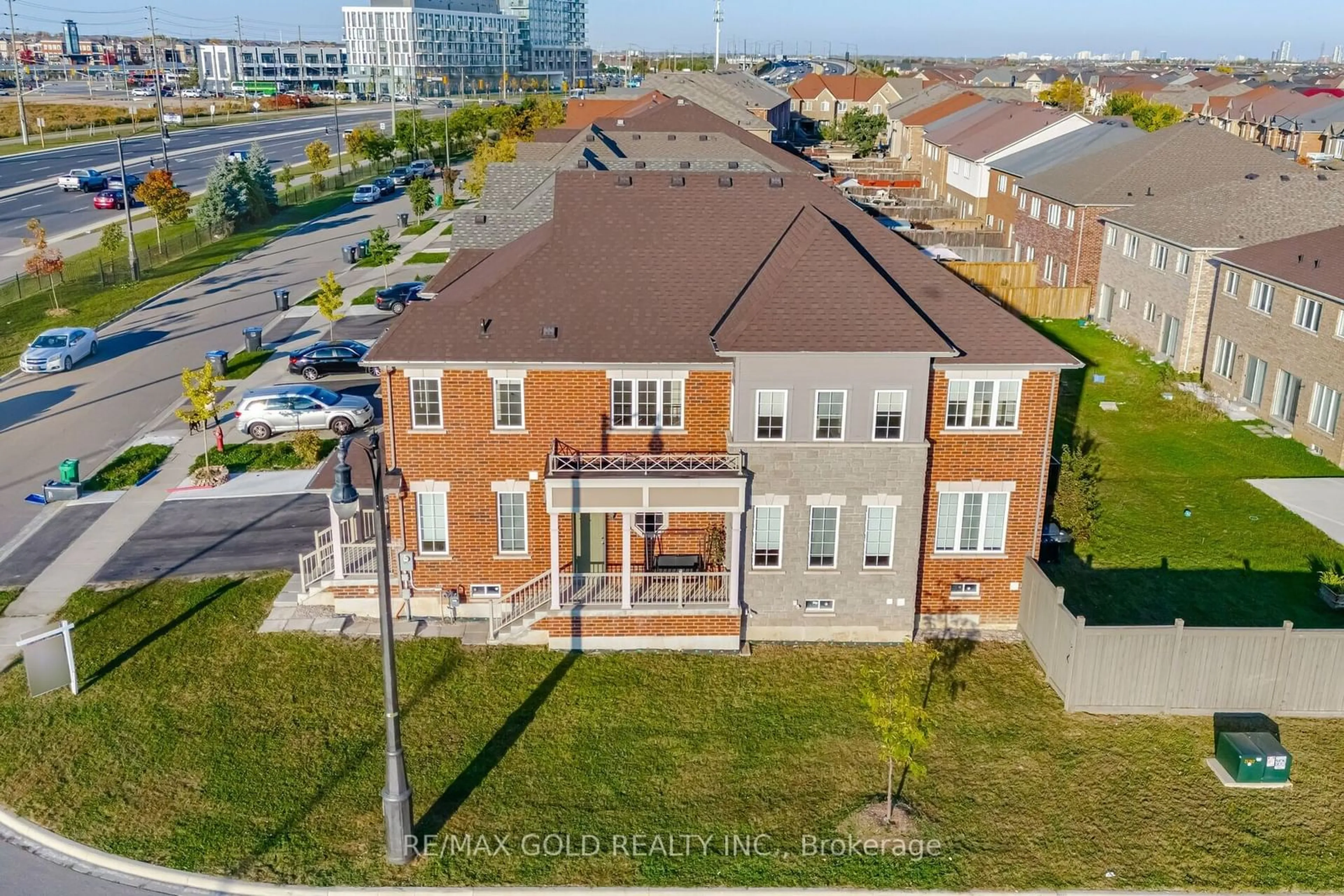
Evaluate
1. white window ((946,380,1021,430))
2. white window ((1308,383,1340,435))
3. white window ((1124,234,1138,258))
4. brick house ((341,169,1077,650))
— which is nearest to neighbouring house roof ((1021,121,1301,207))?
white window ((1124,234,1138,258))

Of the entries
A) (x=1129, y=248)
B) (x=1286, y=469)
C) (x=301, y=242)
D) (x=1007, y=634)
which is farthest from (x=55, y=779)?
(x=301, y=242)

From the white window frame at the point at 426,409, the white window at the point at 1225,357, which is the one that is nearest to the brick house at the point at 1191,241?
the white window at the point at 1225,357

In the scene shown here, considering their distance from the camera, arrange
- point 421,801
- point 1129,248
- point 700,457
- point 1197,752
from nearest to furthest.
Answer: point 421,801
point 1197,752
point 700,457
point 1129,248

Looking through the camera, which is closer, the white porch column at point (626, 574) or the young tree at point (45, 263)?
the white porch column at point (626, 574)

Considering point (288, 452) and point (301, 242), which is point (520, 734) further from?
point (301, 242)

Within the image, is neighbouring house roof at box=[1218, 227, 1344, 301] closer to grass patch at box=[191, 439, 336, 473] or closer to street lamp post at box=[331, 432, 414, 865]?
street lamp post at box=[331, 432, 414, 865]

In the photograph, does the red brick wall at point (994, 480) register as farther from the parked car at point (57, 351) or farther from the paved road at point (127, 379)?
the parked car at point (57, 351)
